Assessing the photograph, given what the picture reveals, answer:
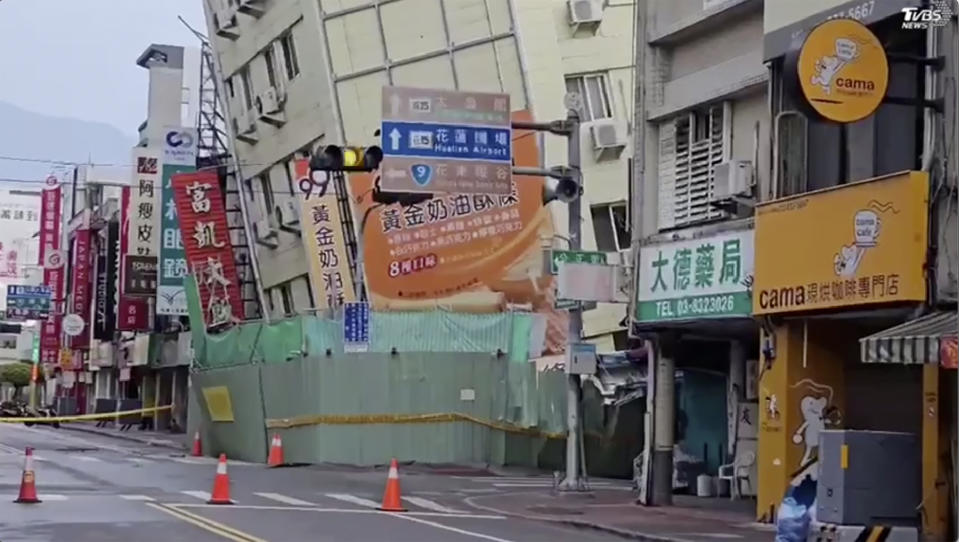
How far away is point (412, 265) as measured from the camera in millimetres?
39281

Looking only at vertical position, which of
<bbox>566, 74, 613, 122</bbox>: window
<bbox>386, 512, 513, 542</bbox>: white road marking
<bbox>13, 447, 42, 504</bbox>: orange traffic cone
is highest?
<bbox>566, 74, 613, 122</bbox>: window

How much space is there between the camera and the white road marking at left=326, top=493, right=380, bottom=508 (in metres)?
23.1

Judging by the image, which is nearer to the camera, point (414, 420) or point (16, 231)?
point (414, 420)

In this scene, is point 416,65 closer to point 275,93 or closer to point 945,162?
point 275,93

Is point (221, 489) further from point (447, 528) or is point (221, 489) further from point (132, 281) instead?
point (132, 281)

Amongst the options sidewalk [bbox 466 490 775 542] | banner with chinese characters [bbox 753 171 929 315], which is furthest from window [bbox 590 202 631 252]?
banner with chinese characters [bbox 753 171 929 315]

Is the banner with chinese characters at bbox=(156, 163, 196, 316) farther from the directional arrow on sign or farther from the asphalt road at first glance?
the directional arrow on sign

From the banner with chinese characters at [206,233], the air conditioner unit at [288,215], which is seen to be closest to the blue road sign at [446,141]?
the air conditioner unit at [288,215]

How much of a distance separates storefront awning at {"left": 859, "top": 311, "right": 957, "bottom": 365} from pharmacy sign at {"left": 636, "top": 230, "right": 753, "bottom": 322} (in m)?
4.22

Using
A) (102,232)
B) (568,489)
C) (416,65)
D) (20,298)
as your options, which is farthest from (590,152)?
(20,298)

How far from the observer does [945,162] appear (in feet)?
57.0

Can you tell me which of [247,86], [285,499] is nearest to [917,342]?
[285,499]

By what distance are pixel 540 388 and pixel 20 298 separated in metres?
48.7

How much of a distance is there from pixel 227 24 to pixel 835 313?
32.3m
